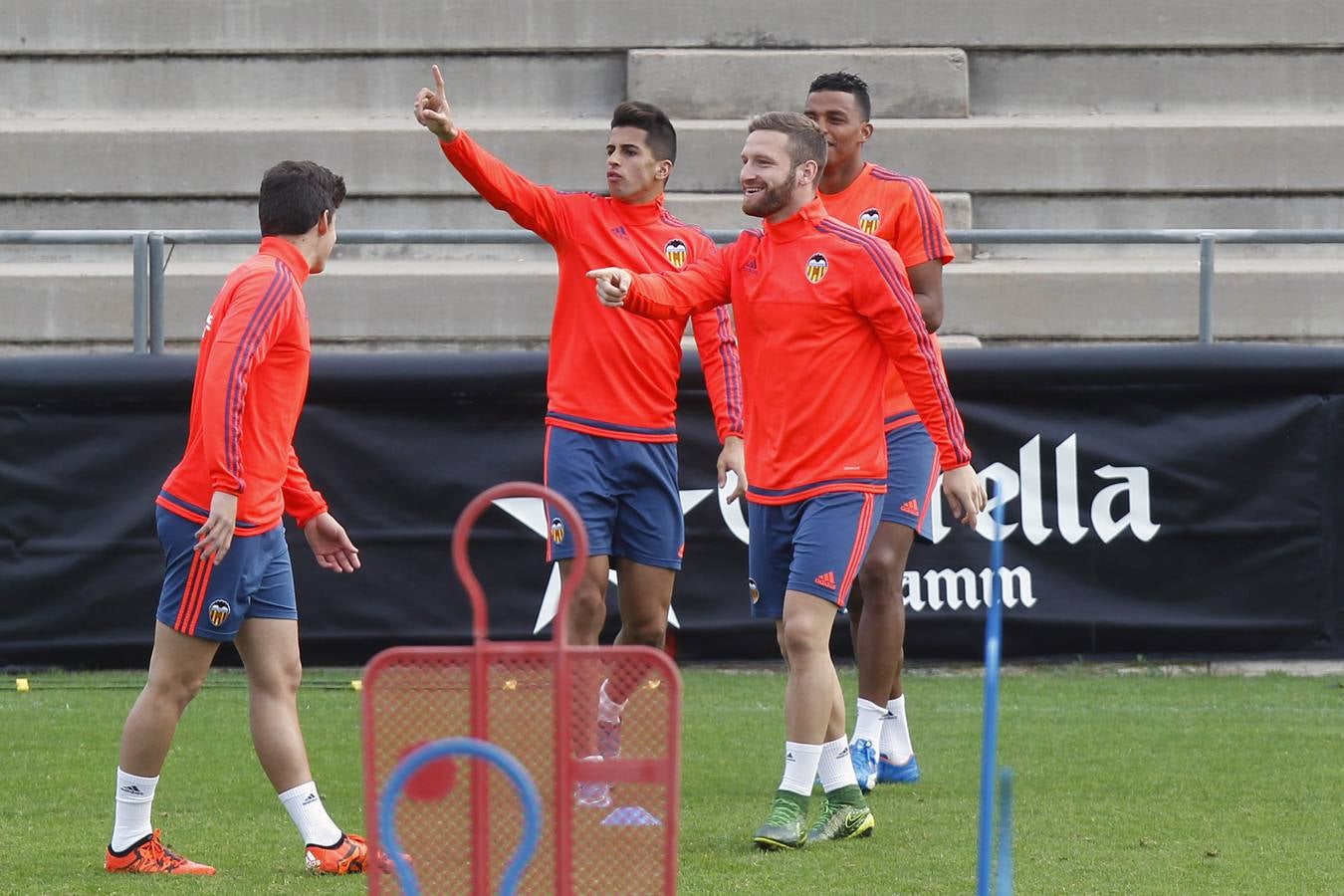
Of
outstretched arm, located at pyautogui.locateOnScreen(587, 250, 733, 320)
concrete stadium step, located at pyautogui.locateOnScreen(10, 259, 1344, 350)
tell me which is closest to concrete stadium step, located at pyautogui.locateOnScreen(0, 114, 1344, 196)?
concrete stadium step, located at pyautogui.locateOnScreen(10, 259, 1344, 350)

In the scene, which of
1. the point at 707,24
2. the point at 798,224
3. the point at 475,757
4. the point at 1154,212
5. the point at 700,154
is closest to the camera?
the point at 475,757

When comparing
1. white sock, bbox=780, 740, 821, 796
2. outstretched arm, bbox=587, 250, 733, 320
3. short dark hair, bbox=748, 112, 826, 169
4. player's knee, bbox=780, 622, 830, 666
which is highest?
short dark hair, bbox=748, 112, 826, 169

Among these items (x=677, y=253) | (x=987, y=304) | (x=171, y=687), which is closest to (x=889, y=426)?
(x=677, y=253)

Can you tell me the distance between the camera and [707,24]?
14500 millimetres

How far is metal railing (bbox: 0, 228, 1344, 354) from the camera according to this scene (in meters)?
9.44

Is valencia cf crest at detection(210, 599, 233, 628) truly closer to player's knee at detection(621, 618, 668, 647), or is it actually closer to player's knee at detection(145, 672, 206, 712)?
player's knee at detection(145, 672, 206, 712)

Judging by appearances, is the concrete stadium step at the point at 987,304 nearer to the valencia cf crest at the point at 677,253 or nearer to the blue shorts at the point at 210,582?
the valencia cf crest at the point at 677,253

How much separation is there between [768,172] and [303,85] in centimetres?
971

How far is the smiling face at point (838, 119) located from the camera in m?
6.83

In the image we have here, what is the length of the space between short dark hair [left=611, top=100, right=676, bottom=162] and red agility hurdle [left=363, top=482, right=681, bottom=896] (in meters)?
3.38

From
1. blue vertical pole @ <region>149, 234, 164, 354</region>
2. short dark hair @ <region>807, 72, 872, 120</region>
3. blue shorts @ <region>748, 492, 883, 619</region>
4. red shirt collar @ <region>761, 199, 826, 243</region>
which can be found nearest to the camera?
blue shorts @ <region>748, 492, 883, 619</region>

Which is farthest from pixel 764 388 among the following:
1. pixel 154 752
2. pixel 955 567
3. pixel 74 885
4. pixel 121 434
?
pixel 121 434

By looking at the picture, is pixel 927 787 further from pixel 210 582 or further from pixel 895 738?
pixel 210 582

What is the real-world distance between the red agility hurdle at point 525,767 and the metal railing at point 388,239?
6.16 meters
